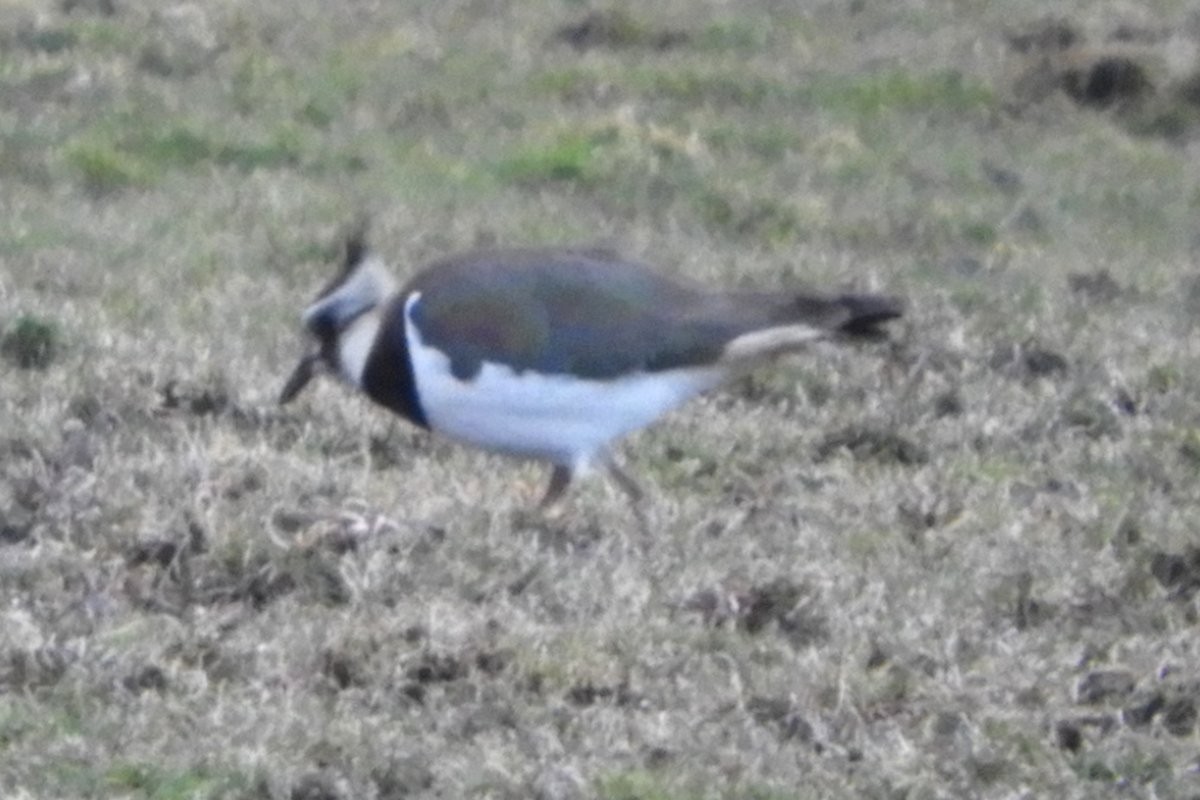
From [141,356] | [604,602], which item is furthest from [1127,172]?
[604,602]

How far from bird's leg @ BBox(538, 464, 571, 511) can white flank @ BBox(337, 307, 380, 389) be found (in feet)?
1.89

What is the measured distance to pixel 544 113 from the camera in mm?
15398

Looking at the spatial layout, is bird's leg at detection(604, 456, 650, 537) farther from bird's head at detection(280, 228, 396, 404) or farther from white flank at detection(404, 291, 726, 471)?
bird's head at detection(280, 228, 396, 404)

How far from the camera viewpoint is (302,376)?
844cm

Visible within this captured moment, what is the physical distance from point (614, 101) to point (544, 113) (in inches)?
20.6

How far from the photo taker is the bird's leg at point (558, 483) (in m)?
7.99

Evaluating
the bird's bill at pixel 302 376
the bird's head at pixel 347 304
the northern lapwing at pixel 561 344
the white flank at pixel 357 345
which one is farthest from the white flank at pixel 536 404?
the bird's bill at pixel 302 376

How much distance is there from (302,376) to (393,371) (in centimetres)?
64

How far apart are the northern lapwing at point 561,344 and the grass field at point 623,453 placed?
0.79 feet

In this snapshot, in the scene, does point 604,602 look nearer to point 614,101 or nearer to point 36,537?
point 36,537

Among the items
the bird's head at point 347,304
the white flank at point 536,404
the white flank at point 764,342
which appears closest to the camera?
the white flank at point 536,404

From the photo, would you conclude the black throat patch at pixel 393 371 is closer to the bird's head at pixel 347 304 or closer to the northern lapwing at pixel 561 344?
the northern lapwing at pixel 561 344

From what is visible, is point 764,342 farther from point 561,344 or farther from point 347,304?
point 347,304

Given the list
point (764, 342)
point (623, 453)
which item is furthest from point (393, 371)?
point (623, 453)
